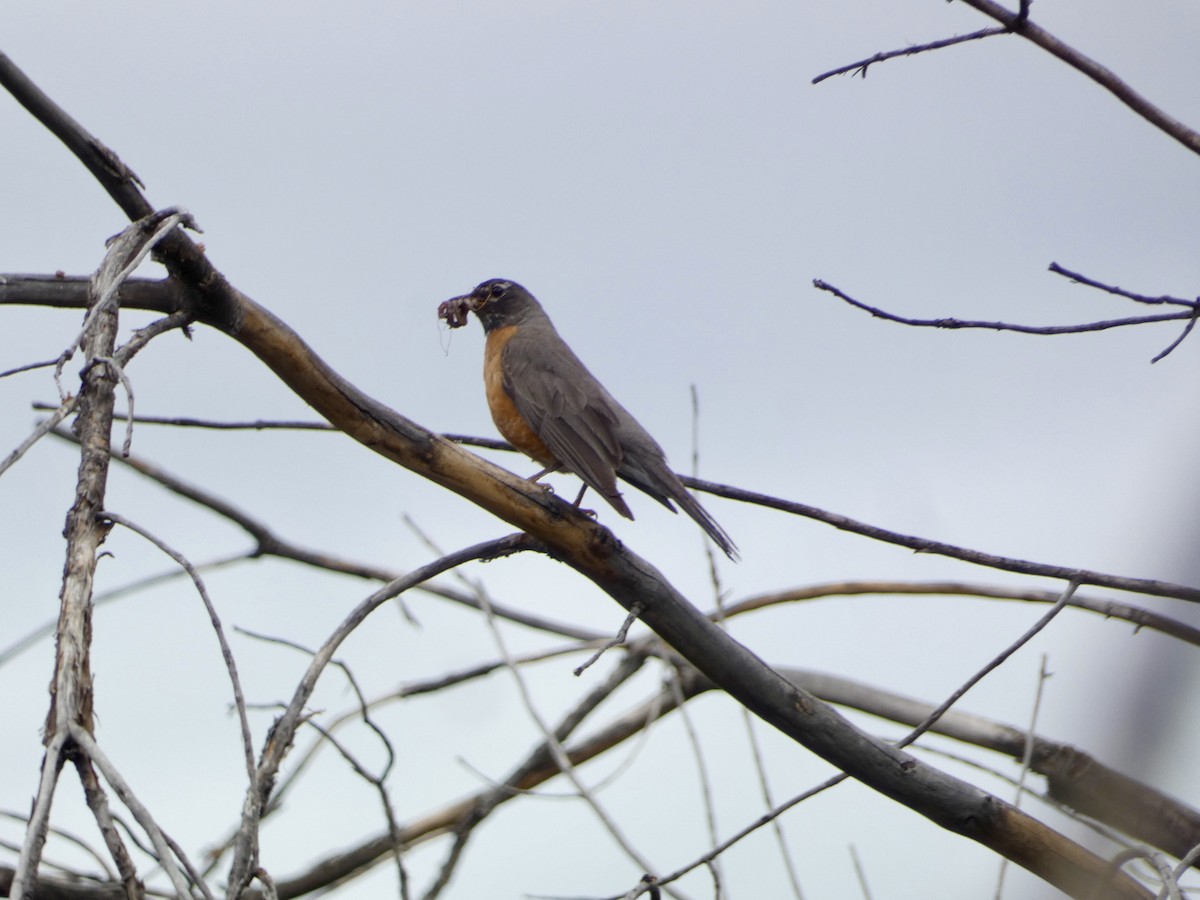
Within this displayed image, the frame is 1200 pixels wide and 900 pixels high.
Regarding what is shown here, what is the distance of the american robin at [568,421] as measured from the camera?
16.3 feet

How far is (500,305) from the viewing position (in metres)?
7.14

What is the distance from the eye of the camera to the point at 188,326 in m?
2.76

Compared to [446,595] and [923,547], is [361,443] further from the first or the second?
[446,595]

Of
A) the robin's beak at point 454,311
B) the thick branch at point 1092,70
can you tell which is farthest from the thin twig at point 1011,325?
the robin's beak at point 454,311

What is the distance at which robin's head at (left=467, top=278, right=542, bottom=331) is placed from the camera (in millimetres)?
7039

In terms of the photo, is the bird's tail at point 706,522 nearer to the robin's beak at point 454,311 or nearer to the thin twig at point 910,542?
the thin twig at point 910,542

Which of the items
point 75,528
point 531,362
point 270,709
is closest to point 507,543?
point 270,709

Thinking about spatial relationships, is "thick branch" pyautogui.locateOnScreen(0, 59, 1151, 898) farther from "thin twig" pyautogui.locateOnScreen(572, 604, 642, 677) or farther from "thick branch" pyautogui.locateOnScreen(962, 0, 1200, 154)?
"thick branch" pyautogui.locateOnScreen(962, 0, 1200, 154)

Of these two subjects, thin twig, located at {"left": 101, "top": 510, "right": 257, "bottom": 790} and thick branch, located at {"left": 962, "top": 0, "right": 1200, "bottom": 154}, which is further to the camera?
thick branch, located at {"left": 962, "top": 0, "right": 1200, "bottom": 154}

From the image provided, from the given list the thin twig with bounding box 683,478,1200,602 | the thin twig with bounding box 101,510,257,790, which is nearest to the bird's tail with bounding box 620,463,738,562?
the thin twig with bounding box 683,478,1200,602

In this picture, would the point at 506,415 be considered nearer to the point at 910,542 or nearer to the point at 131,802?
the point at 910,542

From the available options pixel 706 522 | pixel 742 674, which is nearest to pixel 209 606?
pixel 742 674

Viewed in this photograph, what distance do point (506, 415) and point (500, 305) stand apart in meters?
1.72

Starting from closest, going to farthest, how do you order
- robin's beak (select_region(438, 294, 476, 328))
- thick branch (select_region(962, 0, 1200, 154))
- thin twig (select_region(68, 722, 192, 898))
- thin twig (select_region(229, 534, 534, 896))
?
1. thin twig (select_region(68, 722, 192, 898))
2. thin twig (select_region(229, 534, 534, 896))
3. thick branch (select_region(962, 0, 1200, 154))
4. robin's beak (select_region(438, 294, 476, 328))
